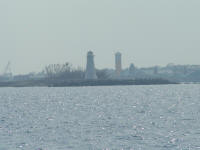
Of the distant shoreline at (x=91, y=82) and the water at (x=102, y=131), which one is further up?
the distant shoreline at (x=91, y=82)

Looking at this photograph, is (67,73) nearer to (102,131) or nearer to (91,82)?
(91,82)

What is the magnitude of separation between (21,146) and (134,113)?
61.2ft

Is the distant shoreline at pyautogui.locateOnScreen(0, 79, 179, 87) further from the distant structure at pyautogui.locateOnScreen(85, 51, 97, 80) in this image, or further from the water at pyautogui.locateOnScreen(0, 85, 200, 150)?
the water at pyautogui.locateOnScreen(0, 85, 200, 150)

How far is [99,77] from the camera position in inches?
6407

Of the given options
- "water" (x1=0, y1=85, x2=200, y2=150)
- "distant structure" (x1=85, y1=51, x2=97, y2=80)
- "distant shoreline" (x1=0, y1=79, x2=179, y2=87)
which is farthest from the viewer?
"distant structure" (x1=85, y1=51, x2=97, y2=80)

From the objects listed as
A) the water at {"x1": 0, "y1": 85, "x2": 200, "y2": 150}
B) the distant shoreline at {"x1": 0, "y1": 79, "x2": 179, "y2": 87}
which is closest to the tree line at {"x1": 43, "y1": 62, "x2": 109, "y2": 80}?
the distant shoreline at {"x1": 0, "y1": 79, "x2": 179, "y2": 87}

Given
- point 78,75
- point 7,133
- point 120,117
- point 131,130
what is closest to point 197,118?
point 120,117

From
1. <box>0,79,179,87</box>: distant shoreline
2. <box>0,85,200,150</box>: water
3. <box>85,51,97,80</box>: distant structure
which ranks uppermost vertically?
<box>85,51,97,80</box>: distant structure

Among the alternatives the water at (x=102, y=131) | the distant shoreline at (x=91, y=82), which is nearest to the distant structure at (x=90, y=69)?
the distant shoreline at (x=91, y=82)

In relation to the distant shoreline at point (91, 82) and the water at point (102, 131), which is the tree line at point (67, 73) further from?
the water at point (102, 131)

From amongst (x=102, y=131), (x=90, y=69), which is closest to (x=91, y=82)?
(x=90, y=69)

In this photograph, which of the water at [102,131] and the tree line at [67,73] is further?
the tree line at [67,73]

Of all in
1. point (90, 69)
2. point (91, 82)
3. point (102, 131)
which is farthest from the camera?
point (90, 69)

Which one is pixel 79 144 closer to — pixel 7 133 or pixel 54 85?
pixel 7 133
